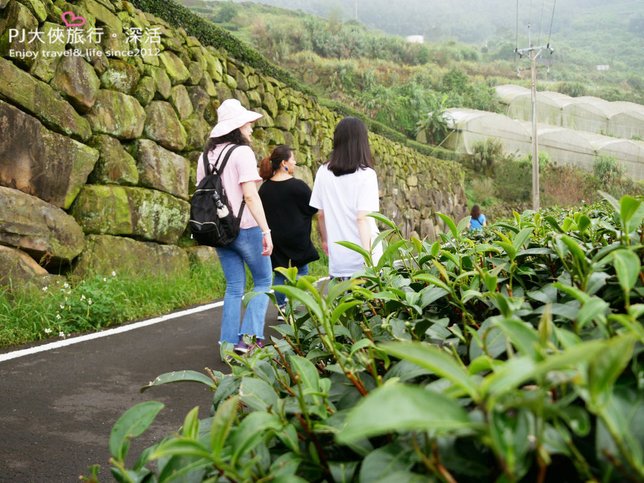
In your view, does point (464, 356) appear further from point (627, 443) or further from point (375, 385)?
point (627, 443)

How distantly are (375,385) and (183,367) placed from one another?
131 inches

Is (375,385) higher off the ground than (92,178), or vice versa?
(375,385)

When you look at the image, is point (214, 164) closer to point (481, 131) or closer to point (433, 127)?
point (433, 127)

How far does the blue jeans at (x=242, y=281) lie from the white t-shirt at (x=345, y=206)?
0.61 metres

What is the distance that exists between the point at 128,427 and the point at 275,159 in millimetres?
4379

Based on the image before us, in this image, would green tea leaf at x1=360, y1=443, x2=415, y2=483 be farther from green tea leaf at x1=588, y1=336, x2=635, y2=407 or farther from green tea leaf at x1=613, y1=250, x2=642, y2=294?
green tea leaf at x1=613, y1=250, x2=642, y2=294

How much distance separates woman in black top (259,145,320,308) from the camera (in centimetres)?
513

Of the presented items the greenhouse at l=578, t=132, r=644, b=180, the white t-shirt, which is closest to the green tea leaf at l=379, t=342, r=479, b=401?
the white t-shirt

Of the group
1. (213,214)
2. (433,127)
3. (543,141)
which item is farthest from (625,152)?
(213,214)

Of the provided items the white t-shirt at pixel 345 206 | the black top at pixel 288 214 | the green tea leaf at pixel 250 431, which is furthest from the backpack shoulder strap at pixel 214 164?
the green tea leaf at pixel 250 431

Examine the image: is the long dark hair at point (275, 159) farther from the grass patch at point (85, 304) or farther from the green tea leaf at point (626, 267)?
the green tea leaf at point (626, 267)

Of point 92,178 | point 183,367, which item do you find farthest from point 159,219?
point 183,367

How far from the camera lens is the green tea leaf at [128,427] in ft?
2.71

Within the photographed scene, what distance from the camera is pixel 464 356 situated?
1.02 metres
